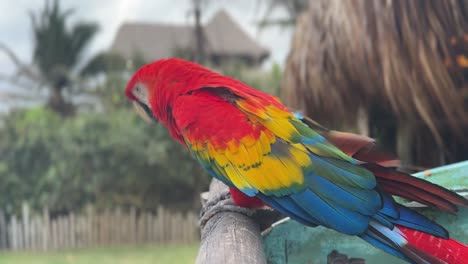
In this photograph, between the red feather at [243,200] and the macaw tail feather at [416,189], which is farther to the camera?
the red feather at [243,200]

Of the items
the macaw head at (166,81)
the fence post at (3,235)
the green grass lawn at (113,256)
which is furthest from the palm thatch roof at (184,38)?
the macaw head at (166,81)

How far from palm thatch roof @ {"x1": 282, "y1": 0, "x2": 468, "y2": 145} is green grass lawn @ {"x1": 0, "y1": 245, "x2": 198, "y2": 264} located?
3187 millimetres

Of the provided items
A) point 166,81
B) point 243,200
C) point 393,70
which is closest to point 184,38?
point 393,70

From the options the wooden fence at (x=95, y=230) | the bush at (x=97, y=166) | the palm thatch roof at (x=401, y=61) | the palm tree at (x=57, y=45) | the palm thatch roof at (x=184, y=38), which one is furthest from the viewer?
the palm thatch roof at (x=184, y=38)

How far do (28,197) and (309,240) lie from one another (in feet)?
20.6

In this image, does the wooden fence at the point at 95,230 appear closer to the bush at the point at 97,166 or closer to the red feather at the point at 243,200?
the bush at the point at 97,166

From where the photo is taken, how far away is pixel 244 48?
13.0 m

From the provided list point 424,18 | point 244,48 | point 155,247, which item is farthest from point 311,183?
point 244,48

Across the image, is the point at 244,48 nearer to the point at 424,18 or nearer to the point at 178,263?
the point at 178,263

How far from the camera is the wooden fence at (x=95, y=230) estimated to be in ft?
20.2

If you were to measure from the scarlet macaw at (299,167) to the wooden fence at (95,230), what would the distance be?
5.39 m

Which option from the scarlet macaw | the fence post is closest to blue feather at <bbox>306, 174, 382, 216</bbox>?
the scarlet macaw

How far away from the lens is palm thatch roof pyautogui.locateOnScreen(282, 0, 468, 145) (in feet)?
5.49

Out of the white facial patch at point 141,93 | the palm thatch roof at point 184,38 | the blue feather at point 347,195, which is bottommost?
the palm thatch roof at point 184,38
